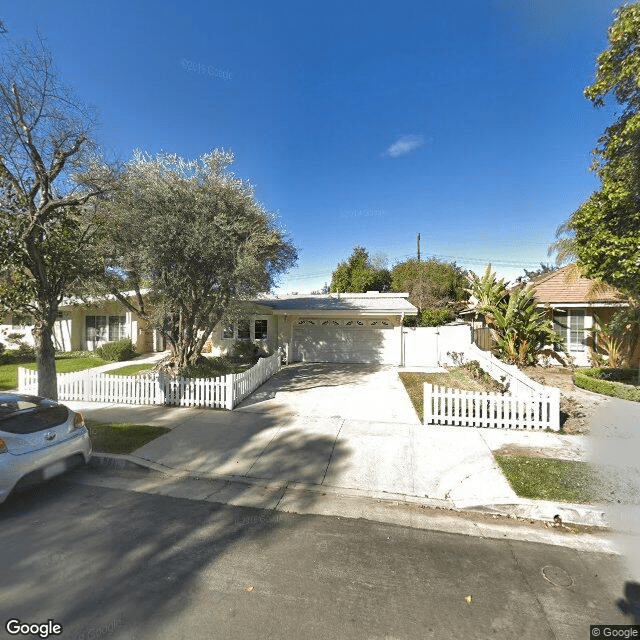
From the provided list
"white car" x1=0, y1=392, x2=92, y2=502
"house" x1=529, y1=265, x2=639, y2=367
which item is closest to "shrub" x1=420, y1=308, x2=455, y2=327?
"house" x1=529, y1=265, x2=639, y2=367

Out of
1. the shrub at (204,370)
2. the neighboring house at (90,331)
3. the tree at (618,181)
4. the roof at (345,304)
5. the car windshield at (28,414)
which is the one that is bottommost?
the shrub at (204,370)

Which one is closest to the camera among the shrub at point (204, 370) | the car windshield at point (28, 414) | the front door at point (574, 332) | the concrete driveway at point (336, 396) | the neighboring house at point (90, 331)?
the car windshield at point (28, 414)

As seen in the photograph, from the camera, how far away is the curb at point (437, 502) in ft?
13.1

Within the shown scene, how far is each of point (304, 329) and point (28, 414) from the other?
13.0m

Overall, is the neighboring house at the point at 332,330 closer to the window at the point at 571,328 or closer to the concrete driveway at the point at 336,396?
the concrete driveway at the point at 336,396

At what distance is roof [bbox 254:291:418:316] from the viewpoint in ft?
51.1

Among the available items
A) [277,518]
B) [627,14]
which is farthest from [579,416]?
[627,14]

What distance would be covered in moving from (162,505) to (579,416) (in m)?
8.63

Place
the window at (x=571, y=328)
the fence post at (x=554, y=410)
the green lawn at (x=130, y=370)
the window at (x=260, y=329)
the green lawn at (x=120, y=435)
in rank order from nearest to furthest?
1. the green lawn at (x=120, y=435)
2. the fence post at (x=554, y=410)
3. the green lawn at (x=130, y=370)
4. the window at (x=571, y=328)
5. the window at (x=260, y=329)

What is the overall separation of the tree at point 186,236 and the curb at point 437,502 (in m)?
4.70

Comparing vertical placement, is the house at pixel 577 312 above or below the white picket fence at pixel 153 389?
above

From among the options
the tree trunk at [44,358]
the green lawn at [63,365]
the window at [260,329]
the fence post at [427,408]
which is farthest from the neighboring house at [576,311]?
the green lawn at [63,365]

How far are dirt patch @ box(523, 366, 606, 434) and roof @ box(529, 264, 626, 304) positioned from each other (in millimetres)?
2930

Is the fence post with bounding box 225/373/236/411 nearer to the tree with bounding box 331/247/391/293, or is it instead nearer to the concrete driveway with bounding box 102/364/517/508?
the concrete driveway with bounding box 102/364/517/508
